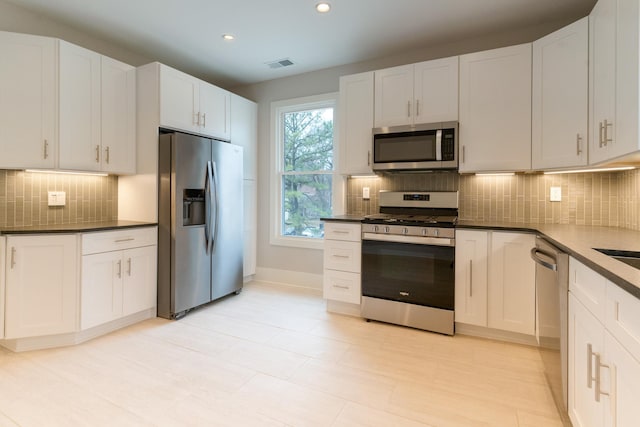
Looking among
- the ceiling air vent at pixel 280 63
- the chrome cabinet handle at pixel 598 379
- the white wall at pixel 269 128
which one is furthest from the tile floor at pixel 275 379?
the ceiling air vent at pixel 280 63

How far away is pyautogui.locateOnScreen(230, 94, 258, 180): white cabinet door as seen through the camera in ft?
13.0

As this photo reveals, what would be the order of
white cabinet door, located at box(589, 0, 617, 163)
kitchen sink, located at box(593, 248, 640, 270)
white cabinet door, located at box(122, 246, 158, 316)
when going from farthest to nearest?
white cabinet door, located at box(122, 246, 158, 316), white cabinet door, located at box(589, 0, 617, 163), kitchen sink, located at box(593, 248, 640, 270)

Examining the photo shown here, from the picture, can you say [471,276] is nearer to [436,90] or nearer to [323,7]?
[436,90]

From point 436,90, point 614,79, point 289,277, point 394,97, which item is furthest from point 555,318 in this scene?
point 289,277

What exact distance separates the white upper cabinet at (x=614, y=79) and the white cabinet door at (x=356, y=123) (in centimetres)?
172

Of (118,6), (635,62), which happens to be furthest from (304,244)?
(635,62)

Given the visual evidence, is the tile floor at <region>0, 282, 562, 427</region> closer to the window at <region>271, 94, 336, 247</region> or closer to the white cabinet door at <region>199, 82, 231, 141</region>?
the window at <region>271, 94, 336, 247</region>

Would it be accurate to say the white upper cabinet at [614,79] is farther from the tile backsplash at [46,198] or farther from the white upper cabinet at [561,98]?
the tile backsplash at [46,198]

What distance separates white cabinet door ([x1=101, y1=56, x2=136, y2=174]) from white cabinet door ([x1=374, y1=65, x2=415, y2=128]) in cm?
237

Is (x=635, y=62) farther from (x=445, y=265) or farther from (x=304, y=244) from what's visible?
(x=304, y=244)

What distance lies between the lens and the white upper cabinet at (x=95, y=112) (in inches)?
104

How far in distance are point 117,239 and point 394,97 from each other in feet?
9.23

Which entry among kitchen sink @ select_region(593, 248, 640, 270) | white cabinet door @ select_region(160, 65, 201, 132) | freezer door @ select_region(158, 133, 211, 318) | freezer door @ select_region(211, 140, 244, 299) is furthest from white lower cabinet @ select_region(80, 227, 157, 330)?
kitchen sink @ select_region(593, 248, 640, 270)

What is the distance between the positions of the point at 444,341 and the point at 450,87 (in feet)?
7.19
